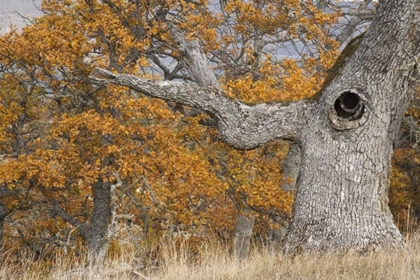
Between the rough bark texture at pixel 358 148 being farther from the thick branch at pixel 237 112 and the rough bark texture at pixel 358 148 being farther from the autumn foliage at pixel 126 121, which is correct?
the autumn foliage at pixel 126 121

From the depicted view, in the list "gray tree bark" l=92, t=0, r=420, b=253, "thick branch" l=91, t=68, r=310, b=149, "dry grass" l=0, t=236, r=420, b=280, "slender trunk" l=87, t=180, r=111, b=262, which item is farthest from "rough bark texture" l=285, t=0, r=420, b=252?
"slender trunk" l=87, t=180, r=111, b=262

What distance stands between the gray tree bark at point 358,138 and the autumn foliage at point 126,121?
9.47 feet

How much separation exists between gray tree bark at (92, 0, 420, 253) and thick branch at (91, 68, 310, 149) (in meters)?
0.14

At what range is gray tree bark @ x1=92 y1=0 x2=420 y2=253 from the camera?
6.86m

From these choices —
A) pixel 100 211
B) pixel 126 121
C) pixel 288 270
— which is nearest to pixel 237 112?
pixel 288 270

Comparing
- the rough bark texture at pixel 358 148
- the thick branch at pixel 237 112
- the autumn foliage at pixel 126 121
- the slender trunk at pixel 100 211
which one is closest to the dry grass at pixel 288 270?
the rough bark texture at pixel 358 148

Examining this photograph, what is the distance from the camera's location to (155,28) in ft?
34.9

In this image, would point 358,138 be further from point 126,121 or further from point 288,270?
point 126,121

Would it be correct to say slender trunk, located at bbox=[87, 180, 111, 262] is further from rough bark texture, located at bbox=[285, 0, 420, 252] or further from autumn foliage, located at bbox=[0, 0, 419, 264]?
rough bark texture, located at bbox=[285, 0, 420, 252]

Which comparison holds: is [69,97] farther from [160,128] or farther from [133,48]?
[160,128]

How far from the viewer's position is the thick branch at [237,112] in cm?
795

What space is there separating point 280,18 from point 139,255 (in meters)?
7.48

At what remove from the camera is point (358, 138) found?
726 centimetres

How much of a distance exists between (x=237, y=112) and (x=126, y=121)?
11.3 ft
